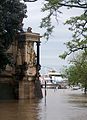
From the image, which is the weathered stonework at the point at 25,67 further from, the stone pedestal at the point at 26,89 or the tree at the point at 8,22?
the tree at the point at 8,22

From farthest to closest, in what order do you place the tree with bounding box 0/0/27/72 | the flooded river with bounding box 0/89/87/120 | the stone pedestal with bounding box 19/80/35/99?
the stone pedestal with bounding box 19/80/35/99, the tree with bounding box 0/0/27/72, the flooded river with bounding box 0/89/87/120

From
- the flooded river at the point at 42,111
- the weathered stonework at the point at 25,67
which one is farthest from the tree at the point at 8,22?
the weathered stonework at the point at 25,67

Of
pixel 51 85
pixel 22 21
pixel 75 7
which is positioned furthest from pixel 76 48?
pixel 51 85

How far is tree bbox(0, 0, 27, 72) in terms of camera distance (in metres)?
37.6

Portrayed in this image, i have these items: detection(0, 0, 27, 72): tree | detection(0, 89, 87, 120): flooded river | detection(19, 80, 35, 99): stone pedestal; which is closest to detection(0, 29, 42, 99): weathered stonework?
detection(19, 80, 35, 99): stone pedestal

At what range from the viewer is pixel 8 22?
1527 inches

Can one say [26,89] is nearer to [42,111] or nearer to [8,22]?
[8,22]

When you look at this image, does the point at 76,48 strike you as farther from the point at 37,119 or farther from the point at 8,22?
the point at 8,22

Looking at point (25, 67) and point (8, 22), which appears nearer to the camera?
point (8, 22)

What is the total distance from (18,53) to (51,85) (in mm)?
92527

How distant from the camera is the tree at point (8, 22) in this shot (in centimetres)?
3756

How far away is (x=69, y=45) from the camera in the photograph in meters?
20.0

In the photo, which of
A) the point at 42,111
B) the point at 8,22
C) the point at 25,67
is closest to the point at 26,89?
the point at 25,67

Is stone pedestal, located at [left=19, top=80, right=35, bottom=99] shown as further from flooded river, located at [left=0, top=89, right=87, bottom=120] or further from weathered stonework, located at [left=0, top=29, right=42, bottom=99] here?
flooded river, located at [left=0, top=89, right=87, bottom=120]
